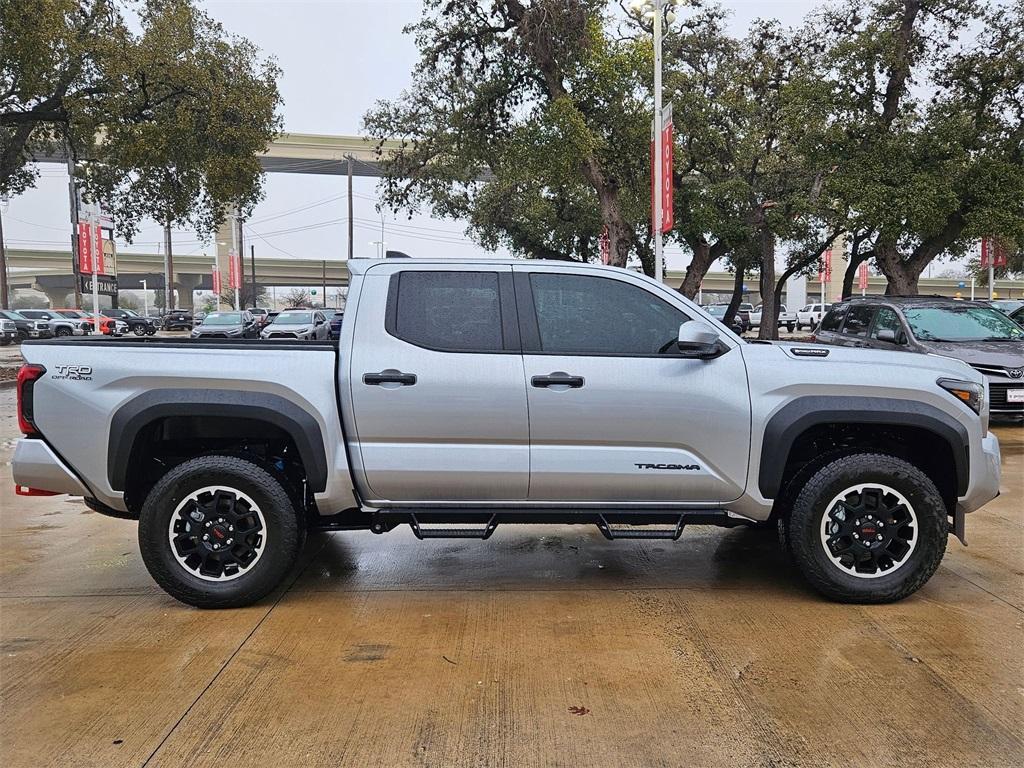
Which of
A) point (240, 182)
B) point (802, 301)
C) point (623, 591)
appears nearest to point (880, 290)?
point (802, 301)

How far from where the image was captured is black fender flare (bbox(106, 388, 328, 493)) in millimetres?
4371

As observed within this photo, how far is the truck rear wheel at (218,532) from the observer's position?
14.4ft

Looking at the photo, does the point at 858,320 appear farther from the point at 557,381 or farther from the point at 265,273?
the point at 265,273

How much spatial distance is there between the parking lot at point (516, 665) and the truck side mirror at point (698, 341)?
1419 millimetres

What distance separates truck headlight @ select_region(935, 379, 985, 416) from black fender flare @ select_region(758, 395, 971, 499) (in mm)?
144

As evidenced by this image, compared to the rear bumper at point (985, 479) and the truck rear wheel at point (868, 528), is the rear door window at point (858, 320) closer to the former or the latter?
the rear bumper at point (985, 479)

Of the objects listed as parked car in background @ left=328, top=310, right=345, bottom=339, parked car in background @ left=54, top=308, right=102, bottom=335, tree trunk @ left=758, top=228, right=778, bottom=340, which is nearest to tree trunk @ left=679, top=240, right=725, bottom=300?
tree trunk @ left=758, top=228, right=778, bottom=340

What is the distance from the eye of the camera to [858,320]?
12367 mm

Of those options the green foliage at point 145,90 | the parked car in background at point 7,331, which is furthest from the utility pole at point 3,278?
the green foliage at point 145,90

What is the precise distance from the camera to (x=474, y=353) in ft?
14.7

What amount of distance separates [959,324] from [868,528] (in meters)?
8.44

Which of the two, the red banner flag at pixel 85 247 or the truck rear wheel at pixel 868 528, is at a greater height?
the red banner flag at pixel 85 247

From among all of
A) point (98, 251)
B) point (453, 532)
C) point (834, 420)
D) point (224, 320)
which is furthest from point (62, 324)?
point (834, 420)

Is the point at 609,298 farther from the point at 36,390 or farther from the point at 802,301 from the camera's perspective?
the point at 802,301
